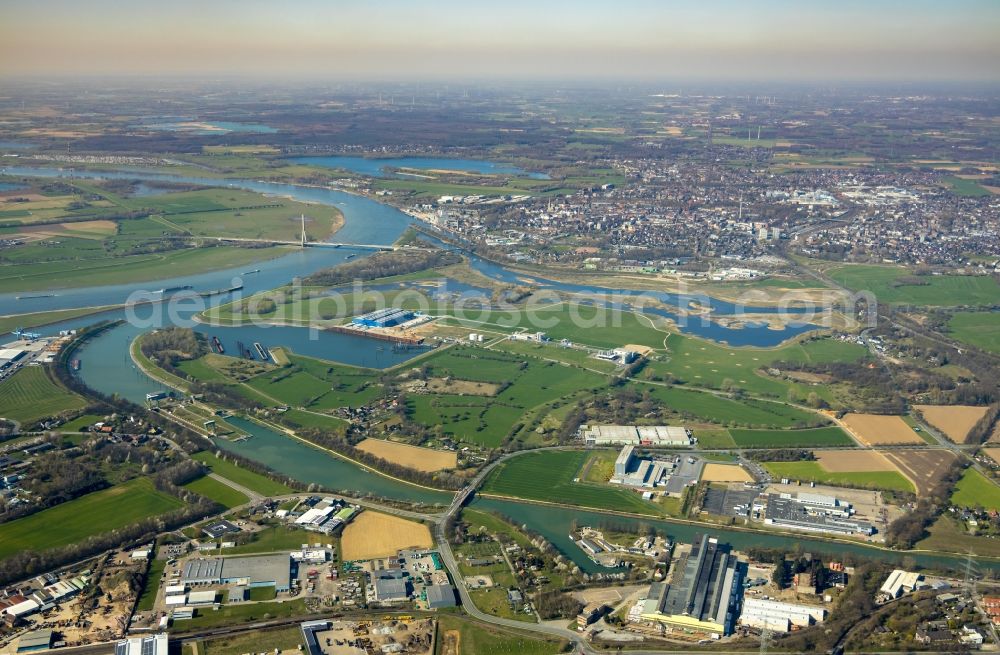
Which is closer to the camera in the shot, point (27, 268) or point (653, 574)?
point (653, 574)

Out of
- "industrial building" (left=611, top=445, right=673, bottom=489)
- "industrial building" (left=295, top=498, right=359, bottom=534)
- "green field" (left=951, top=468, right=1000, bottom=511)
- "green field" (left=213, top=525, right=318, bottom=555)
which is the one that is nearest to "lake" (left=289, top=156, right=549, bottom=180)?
"industrial building" (left=611, top=445, right=673, bottom=489)

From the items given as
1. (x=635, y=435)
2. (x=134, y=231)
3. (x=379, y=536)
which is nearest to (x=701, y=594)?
(x=379, y=536)

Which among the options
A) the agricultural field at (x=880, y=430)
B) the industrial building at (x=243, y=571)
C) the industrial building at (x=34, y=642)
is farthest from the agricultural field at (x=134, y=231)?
the agricultural field at (x=880, y=430)

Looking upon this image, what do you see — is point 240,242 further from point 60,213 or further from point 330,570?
point 330,570

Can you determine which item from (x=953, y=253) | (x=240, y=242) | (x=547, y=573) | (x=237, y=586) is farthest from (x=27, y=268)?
(x=953, y=253)

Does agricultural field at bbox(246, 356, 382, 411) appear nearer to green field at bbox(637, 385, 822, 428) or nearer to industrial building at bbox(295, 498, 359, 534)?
industrial building at bbox(295, 498, 359, 534)

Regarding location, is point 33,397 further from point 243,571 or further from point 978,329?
point 978,329
